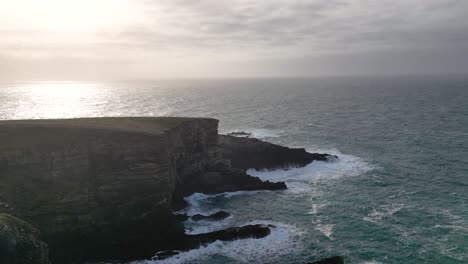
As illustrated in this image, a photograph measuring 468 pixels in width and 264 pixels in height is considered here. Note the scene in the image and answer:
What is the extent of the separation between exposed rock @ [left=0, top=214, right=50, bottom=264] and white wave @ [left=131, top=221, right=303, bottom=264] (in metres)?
14.9

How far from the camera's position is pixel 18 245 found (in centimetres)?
2383

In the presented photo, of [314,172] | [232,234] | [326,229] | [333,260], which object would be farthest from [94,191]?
[314,172]

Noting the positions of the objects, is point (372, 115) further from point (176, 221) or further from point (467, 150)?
point (176, 221)

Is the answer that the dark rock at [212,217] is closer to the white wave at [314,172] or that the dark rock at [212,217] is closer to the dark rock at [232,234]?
the dark rock at [232,234]

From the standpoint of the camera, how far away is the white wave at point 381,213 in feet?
155

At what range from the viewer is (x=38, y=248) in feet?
82.7

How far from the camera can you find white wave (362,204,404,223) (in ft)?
155

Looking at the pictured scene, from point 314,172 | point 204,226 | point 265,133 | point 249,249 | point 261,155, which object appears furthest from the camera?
point 265,133

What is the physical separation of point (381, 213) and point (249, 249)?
57.9 feet

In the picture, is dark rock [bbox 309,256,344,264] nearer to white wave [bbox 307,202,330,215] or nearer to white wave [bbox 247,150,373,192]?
white wave [bbox 307,202,330,215]

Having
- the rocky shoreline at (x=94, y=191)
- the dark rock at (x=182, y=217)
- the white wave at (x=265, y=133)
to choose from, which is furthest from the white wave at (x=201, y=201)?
the white wave at (x=265, y=133)

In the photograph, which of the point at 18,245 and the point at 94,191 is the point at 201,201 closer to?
the point at 94,191

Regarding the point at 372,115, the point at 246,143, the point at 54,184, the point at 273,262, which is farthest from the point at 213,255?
the point at 372,115

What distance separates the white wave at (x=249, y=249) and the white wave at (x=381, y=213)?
352 inches
